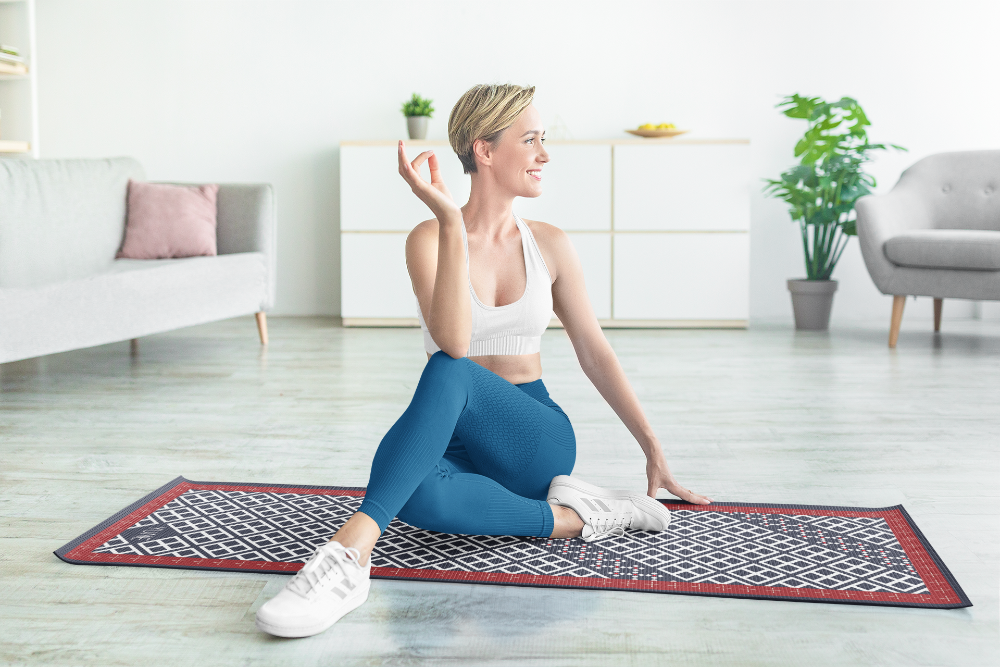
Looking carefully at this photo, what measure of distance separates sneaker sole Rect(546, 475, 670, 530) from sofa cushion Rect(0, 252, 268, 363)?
6.46 ft

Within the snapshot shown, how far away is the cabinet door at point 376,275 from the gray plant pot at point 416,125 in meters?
0.56

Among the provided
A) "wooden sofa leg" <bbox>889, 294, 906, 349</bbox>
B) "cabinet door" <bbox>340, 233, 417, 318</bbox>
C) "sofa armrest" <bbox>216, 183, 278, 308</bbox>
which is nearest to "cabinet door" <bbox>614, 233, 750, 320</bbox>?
"wooden sofa leg" <bbox>889, 294, 906, 349</bbox>

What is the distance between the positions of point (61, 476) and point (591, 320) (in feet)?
4.20

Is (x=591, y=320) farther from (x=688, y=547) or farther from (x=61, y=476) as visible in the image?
(x=61, y=476)

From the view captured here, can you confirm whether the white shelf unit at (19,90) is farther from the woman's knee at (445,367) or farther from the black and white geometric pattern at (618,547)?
the woman's knee at (445,367)

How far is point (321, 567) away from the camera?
1278 millimetres

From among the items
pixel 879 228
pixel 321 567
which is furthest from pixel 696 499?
pixel 879 228

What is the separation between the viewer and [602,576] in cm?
146

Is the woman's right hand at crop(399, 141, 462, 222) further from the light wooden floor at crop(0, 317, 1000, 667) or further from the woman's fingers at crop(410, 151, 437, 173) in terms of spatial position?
the light wooden floor at crop(0, 317, 1000, 667)

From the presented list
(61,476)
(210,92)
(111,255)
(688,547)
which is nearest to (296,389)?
(61,476)

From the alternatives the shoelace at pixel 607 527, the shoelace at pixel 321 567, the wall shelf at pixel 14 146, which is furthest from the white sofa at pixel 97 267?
the shoelace at pixel 607 527

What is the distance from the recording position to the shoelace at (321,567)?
1.27 m

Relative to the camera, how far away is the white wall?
4977 millimetres

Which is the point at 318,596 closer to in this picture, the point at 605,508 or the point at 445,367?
the point at 445,367
